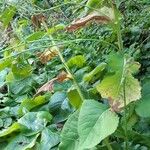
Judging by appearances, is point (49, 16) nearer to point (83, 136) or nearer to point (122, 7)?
point (122, 7)

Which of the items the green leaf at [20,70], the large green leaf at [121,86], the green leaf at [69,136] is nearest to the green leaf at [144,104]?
the large green leaf at [121,86]

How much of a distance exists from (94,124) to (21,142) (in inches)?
20.3

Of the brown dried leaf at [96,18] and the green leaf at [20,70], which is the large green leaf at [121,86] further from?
the green leaf at [20,70]

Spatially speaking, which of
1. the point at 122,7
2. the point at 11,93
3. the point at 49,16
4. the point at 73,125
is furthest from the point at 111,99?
the point at 49,16

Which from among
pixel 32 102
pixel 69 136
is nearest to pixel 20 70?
pixel 32 102

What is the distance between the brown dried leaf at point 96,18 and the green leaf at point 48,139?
44cm

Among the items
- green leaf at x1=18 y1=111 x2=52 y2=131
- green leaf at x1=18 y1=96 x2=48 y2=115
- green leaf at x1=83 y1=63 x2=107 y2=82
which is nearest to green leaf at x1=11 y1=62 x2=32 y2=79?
green leaf at x1=18 y1=96 x2=48 y2=115

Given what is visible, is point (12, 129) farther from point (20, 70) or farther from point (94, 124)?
point (94, 124)

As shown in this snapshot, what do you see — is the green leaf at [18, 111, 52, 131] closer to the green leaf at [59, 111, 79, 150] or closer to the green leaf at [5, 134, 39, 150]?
the green leaf at [5, 134, 39, 150]

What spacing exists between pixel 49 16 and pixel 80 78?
110cm

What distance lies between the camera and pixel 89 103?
120cm

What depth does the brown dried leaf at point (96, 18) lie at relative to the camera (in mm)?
1241

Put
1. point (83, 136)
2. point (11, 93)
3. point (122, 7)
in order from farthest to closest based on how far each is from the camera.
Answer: point (122, 7) < point (11, 93) < point (83, 136)

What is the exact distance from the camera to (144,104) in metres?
1.24
